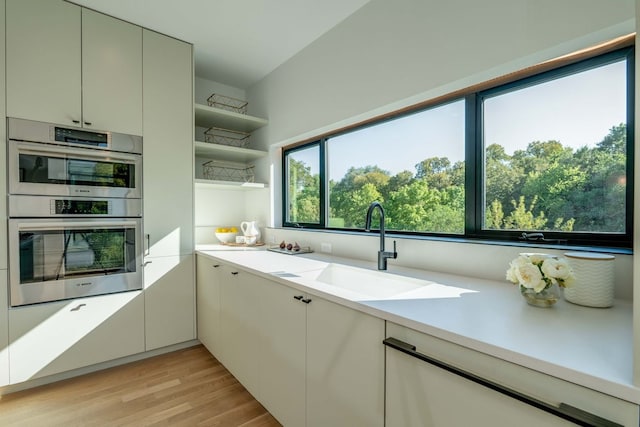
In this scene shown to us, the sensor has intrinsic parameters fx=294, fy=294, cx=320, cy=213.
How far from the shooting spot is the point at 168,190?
7.97 feet

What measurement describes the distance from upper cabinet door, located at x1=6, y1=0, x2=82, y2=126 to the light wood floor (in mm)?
1796

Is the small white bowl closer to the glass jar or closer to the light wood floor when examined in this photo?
the light wood floor

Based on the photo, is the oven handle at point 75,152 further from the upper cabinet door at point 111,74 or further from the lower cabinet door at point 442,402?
the lower cabinet door at point 442,402

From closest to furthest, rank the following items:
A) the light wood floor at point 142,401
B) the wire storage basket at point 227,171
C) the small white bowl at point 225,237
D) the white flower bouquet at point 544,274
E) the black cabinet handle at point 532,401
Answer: the black cabinet handle at point 532,401
the white flower bouquet at point 544,274
the light wood floor at point 142,401
the small white bowl at point 225,237
the wire storage basket at point 227,171

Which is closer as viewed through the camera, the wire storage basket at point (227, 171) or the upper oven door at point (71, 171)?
the upper oven door at point (71, 171)

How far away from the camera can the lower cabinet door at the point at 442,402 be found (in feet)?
2.33

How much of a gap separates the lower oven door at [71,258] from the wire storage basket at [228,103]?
151cm

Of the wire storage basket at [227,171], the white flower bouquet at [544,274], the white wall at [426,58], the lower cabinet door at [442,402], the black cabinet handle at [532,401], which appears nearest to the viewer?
the black cabinet handle at [532,401]

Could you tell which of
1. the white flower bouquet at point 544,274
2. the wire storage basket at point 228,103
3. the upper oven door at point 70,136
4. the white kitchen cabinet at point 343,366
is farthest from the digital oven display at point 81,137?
the white flower bouquet at point 544,274

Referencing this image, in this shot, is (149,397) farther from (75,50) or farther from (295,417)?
(75,50)

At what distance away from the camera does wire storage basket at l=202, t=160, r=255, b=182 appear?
123 inches

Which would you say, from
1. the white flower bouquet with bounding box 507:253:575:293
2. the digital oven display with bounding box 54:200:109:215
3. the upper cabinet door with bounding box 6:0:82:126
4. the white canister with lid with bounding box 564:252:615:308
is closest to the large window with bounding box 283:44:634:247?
the white canister with lid with bounding box 564:252:615:308

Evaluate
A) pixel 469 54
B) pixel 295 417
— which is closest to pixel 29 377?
pixel 295 417

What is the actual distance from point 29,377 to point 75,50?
221 centimetres
